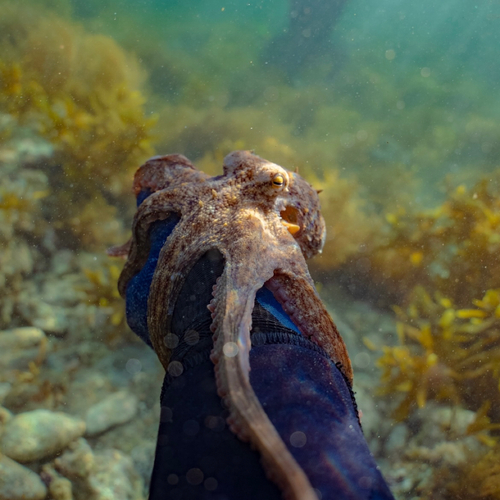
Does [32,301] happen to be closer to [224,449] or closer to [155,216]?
[155,216]

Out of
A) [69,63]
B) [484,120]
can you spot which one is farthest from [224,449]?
[484,120]

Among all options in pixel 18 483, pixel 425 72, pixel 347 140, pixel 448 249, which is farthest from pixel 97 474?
pixel 425 72

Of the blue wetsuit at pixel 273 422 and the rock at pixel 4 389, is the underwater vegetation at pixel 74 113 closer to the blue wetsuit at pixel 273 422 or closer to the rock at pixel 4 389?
the rock at pixel 4 389

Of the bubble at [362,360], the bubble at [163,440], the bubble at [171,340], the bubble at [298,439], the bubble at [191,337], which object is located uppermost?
the bubble at [362,360]

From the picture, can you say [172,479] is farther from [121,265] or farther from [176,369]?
[121,265]

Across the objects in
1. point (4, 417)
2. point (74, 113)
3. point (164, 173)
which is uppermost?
point (74, 113)

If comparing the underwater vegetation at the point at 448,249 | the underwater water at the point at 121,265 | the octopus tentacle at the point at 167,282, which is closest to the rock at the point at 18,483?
the underwater water at the point at 121,265

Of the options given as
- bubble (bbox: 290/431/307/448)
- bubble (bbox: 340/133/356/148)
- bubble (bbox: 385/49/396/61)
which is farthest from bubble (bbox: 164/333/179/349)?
bubble (bbox: 385/49/396/61)
